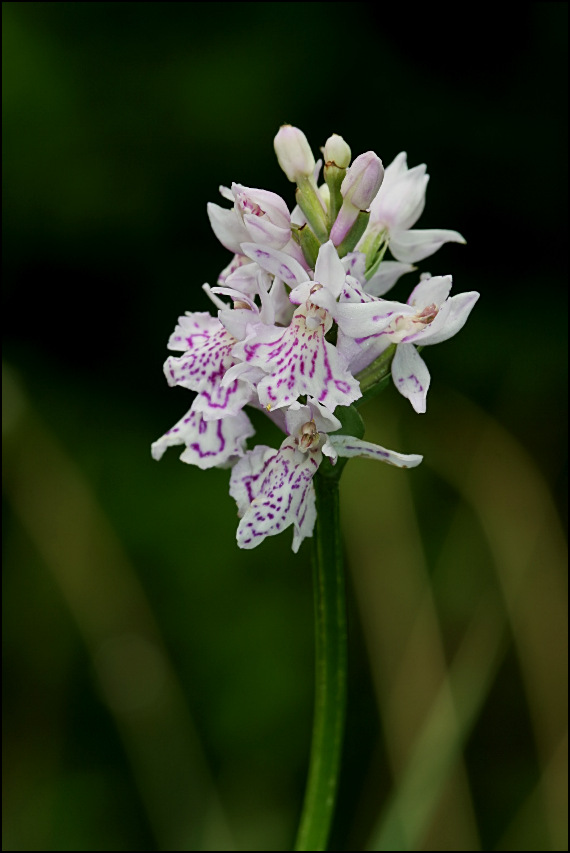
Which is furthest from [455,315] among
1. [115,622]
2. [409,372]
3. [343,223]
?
[115,622]

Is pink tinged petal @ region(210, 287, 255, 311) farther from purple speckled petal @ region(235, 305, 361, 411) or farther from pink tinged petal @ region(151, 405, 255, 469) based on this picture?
pink tinged petal @ region(151, 405, 255, 469)

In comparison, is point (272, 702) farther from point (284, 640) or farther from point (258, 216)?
point (258, 216)

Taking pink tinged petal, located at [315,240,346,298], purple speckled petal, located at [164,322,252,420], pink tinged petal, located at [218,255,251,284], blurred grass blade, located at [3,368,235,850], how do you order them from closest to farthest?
pink tinged petal, located at [315,240,346,298]
purple speckled petal, located at [164,322,252,420]
pink tinged petal, located at [218,255,251,284]
blurred grass blade, located at [3,368,235,850]

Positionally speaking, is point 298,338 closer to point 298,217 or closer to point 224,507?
point 298,217

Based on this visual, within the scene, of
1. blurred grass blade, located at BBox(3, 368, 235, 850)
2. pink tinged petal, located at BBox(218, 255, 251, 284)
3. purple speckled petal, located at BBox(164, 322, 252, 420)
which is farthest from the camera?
blurred grass blade, located at BBox(3, 368, 235, 850)

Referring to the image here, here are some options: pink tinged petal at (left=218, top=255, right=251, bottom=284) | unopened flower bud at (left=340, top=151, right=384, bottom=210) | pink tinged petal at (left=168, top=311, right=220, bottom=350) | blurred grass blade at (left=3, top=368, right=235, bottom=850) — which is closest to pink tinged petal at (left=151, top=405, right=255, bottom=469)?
pink tinged petal at (left=168, top=311, right=220, bottom=350)

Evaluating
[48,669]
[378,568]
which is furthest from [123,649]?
[378,568]

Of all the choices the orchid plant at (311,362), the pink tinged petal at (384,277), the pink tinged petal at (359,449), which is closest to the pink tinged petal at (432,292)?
the orchid plant at (311,362)
